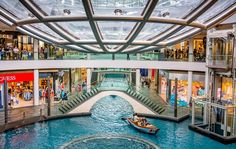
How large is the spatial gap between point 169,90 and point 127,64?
6163mm

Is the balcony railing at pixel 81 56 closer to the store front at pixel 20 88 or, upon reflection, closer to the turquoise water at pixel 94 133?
the store front at pixel 20 88

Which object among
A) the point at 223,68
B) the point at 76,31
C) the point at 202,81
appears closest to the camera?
the point at 76,31

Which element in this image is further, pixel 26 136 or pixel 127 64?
pixel 127 64

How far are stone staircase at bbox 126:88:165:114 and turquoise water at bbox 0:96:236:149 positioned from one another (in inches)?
69.0

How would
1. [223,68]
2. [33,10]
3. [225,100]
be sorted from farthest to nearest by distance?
[225,100]
[223,68]
[33,10]

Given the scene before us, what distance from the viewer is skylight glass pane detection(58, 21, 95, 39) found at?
15847 millimetres

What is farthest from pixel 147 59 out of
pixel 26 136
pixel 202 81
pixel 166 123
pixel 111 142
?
pixel 26 136

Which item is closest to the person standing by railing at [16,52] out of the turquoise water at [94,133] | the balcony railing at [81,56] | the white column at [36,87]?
the balcony railing at [81,56]

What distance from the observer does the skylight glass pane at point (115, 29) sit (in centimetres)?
1539

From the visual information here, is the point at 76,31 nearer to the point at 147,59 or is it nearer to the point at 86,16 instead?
the point at 86,16

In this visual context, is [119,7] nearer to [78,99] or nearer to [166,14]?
[166,14]

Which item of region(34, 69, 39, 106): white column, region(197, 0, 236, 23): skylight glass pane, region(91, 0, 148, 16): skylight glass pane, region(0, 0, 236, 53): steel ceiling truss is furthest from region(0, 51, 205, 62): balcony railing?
region(91, 0, 148, 16): skylight glass pane

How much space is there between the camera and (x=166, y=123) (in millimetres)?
27125

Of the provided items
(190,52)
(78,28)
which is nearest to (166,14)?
(78,28)
